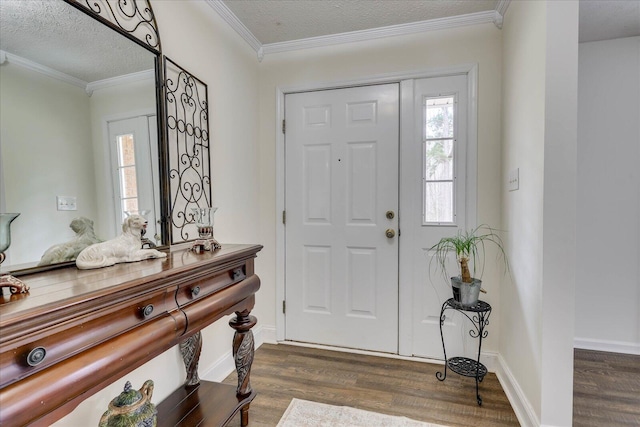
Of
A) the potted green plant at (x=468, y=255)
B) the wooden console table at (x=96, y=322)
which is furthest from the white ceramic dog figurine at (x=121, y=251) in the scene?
the potted green plant at (x=468, y=255)

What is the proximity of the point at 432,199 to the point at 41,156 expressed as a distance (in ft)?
7.09

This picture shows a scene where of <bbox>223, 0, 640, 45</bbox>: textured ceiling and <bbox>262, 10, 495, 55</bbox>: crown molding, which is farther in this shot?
<bbox>262, 10, 495, 55</bbox>: crown molding

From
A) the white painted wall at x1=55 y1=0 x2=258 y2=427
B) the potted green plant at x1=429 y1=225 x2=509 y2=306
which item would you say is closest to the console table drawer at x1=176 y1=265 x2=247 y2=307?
the white painted wall at x1=55 y1=0 x2=258 y2=427

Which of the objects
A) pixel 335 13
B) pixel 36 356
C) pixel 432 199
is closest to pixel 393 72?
pixel 335 13

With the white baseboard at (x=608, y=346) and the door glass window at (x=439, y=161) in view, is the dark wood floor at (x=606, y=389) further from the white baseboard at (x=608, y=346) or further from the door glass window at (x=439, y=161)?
the door glass window at (x=439, y=161)

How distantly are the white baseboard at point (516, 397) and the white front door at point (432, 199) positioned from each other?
0.25 meters

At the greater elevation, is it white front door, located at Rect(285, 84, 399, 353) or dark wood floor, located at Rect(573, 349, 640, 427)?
white front door, located at Rect(285, 84, 399, 353)

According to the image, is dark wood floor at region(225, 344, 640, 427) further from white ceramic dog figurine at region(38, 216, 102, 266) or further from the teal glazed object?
white ceramic dog figurine at region(38, 216, 102, 266)

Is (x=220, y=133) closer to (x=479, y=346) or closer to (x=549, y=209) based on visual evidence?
(x=549, y=209)

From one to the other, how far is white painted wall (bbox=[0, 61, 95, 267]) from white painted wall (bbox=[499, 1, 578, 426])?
192 centimetres

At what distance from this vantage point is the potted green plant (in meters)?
1.92

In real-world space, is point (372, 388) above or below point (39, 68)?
below

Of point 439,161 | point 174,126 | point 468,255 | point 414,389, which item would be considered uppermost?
point 174,126

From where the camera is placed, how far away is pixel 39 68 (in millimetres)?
1077
